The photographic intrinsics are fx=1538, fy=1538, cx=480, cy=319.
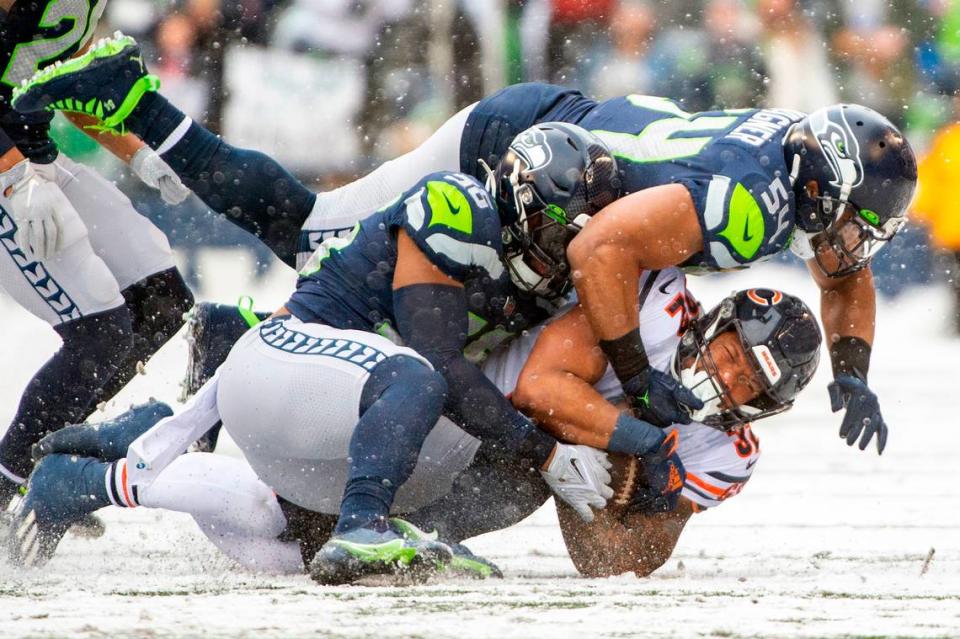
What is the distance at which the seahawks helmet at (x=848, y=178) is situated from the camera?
4172 mm

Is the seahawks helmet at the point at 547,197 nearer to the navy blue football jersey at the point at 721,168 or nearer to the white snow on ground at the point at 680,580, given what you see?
the navy blue football jersey at the point at 721,168

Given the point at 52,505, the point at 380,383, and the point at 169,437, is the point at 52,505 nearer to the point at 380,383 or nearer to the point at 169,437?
the point at 169,437

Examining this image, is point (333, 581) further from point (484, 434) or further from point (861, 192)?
point (861, 192)

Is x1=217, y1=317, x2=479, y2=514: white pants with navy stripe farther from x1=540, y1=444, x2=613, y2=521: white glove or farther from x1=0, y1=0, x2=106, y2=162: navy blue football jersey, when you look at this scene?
x1=0, y1=0, x2=106, y2=162: navy blue football jersey

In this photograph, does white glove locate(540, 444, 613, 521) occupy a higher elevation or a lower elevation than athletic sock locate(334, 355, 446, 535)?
lower

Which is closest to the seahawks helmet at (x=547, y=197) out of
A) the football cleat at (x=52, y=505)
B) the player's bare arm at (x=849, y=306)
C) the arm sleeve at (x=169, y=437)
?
the arm sleeve at (x=169, y=437)

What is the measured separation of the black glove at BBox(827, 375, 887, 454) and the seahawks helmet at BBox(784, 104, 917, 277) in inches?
17.5

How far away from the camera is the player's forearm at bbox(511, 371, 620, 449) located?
4.00m

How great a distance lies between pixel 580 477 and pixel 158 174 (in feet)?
6.33

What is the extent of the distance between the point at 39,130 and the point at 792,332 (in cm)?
245

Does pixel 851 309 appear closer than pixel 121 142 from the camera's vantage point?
Yes

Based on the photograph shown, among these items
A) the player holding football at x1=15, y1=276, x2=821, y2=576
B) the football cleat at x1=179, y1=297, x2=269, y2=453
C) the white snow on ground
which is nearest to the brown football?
the player holding football at x1=15, y1=276, x2=821, y2=576

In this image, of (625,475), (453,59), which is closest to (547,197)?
(625,475)

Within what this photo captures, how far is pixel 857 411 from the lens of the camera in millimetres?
4508
